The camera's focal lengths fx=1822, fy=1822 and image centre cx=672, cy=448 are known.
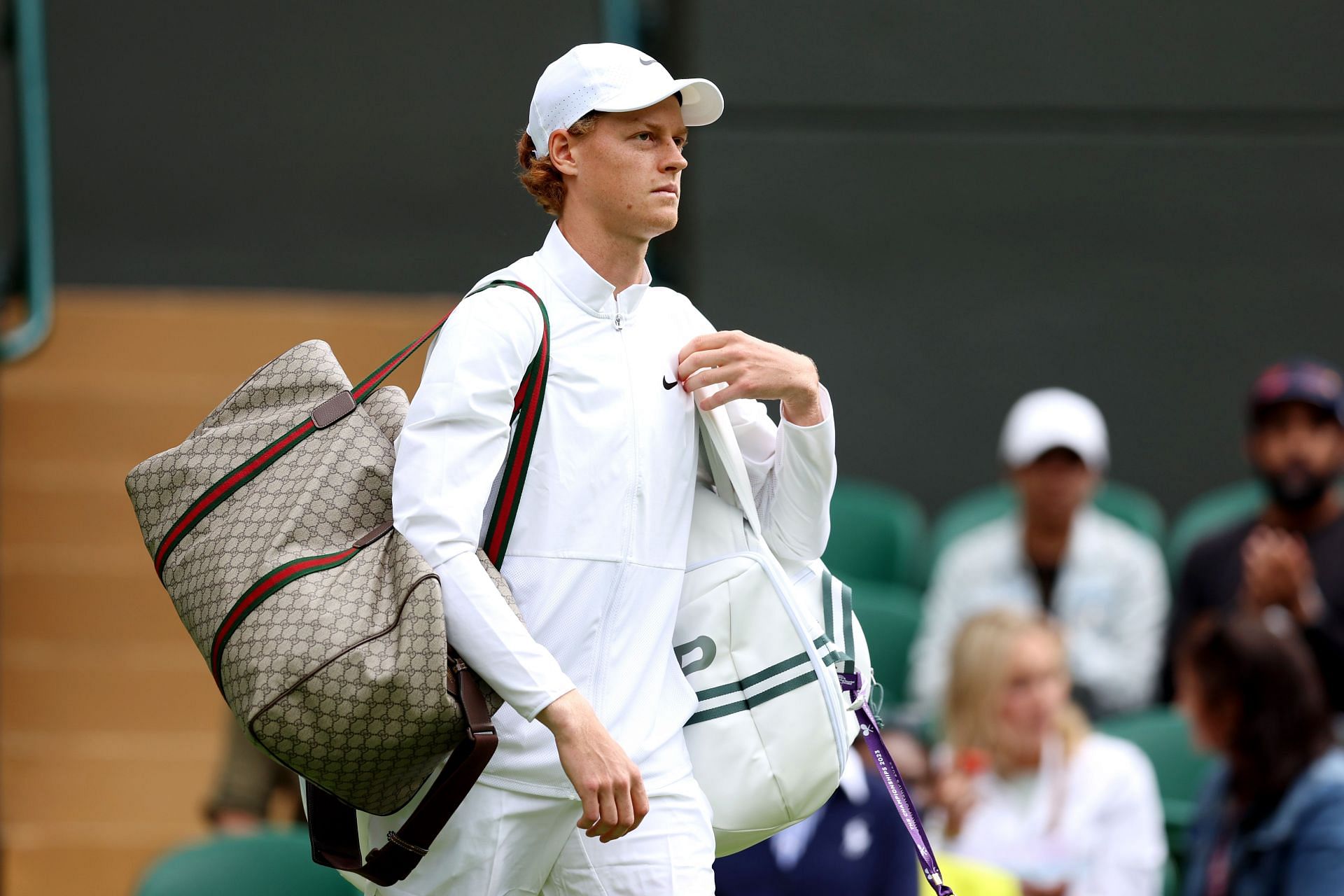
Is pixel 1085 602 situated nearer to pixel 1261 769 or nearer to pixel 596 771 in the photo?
pixel 1261 769

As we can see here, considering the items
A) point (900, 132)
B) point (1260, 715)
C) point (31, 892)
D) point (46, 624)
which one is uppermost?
point (900, 132)

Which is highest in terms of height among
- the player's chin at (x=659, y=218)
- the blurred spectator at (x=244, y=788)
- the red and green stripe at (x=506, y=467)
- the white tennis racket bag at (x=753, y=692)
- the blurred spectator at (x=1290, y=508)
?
the player's chin at (x=659, y=218)

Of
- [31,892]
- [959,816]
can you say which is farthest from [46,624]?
[959,816]

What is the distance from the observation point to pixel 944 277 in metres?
6.90

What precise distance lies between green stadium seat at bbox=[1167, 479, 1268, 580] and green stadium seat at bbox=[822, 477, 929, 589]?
2.83 feet

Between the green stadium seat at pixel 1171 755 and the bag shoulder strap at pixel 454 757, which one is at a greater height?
the bag shoulder strap at pixel 454 757

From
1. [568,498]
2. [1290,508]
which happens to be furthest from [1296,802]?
[568,498]

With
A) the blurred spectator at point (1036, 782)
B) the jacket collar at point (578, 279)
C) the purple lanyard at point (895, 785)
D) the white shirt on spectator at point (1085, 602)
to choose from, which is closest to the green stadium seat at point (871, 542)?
the white shirt on spectator at point (1085, 602)

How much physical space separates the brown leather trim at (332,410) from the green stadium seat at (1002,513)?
13.9 feet

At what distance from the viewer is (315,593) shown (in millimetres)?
2084

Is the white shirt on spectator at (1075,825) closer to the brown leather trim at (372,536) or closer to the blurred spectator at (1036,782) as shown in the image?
the blurred spectator at (1036,782)

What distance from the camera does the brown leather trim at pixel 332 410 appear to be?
7.32 ft

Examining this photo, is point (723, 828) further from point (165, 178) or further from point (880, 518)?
point (165, 178)

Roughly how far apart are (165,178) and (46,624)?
1.97m
